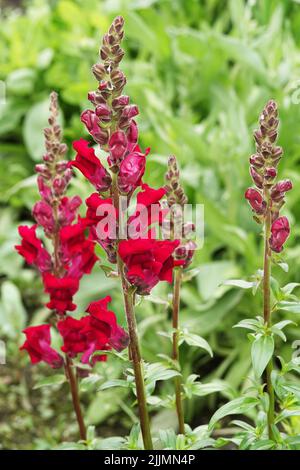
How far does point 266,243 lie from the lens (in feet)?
4.37

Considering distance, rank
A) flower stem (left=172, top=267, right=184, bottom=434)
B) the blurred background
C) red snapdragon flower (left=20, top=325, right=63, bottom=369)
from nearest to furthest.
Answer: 1. flower stem (left=172, top=267, right=184, bottom=434)
2. red snapdragon flower (left=20, top=325, right=63, bottom=369)
3. the blurred background

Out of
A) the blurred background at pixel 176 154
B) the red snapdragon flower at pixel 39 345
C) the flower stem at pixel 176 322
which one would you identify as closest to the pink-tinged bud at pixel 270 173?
the flower stem at pixel 176 322

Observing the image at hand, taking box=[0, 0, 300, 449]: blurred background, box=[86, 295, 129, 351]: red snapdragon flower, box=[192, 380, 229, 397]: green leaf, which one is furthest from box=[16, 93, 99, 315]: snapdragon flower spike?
box=[0, 0, 300, 449]: blurred background

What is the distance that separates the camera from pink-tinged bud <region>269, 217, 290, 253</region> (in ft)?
4.28

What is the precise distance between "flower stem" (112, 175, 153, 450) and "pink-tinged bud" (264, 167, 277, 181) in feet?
0.79

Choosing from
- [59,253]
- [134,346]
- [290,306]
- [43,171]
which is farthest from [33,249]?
[290,306]

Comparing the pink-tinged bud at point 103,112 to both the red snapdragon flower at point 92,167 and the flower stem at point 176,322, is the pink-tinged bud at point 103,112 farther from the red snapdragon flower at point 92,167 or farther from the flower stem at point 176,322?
the flower stem at point 176,322

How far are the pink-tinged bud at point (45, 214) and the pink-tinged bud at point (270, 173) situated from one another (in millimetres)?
437

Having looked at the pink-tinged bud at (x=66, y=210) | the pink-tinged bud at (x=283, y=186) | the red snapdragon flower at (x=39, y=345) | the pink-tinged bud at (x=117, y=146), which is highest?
the pink-tinged bud at (x=117, y=146)

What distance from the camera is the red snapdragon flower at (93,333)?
1.37 meters

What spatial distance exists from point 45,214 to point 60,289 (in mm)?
144

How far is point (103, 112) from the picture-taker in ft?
4.09

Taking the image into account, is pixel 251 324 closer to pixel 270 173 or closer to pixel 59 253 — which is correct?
pixel 270 173

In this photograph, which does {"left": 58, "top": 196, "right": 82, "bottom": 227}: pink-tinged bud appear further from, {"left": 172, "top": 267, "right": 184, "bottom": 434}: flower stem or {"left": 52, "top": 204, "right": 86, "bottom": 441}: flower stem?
Answer: {"left": 172, "top": 267, "right": 184, "bottom": 434}: flower stem
